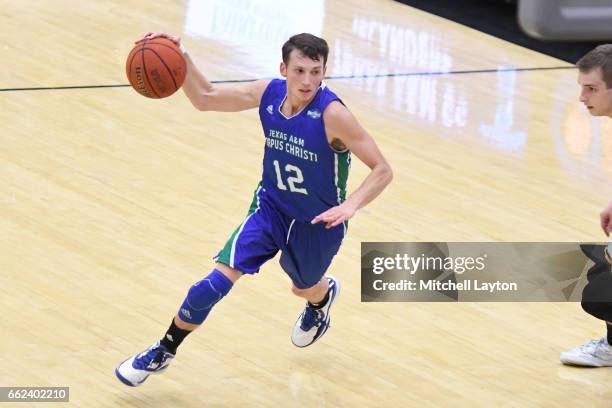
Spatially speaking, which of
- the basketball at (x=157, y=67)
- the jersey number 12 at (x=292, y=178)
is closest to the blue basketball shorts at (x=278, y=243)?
the jersey number 12 at (x=292, y=178)

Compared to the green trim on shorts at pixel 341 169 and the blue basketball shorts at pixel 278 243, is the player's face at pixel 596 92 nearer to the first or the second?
the green trim on shorts at pixel 341 169

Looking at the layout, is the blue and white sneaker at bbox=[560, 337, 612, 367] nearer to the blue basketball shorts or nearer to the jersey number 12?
the blue basketball shorts

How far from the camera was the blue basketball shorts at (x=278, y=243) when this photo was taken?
545 centimetres

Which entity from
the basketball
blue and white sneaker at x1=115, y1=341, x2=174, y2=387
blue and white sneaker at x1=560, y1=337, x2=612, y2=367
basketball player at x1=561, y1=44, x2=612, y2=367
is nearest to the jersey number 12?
the basketball

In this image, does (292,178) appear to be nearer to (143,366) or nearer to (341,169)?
(341,169)

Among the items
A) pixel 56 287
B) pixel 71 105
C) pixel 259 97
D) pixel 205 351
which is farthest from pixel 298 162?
pixel 71 105

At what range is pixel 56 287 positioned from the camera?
6.47 meters

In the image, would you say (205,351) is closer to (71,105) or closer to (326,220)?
(326,220)

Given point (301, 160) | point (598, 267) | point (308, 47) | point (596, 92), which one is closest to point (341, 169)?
point (301, 160)

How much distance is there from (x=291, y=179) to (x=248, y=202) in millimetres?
2490

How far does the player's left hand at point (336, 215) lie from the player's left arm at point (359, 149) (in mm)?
41

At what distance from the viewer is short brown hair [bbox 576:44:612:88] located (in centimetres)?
512

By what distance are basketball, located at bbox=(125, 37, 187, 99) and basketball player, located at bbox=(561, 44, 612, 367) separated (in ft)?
5.77

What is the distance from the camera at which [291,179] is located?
547cm
